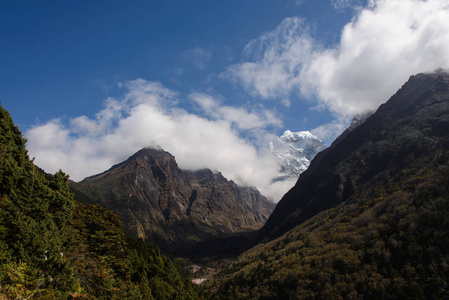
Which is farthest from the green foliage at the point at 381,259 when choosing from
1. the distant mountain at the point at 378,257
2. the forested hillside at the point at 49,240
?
the forested hillside at the point at 49,240

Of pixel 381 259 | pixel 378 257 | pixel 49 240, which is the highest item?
pixel 49 240

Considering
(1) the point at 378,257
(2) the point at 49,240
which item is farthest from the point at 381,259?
(2) the point at 49,240

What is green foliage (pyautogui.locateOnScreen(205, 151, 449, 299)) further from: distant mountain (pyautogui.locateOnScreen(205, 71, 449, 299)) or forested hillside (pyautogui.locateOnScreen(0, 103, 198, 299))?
forested hillside (pyautogui.locateOnScreen(0, 103, 198, 299))

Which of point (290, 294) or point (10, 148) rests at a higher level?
point (10, 148)

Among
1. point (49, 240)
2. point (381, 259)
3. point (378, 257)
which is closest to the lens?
point (49, 240)

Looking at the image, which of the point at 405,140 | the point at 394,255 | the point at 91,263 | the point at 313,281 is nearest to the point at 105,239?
the point at 91,263

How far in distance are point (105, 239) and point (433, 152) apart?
7218 inches

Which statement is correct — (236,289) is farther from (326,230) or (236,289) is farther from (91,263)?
(91,263)

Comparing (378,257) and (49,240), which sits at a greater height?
(49,240)

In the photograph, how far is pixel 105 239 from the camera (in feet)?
122

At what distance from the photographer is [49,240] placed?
24.0 metres

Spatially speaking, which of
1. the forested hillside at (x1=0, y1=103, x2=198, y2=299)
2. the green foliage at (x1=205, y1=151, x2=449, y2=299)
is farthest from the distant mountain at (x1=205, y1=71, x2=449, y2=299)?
the forested hillside at (x1=0, y1=103, x2=198, y2=299)

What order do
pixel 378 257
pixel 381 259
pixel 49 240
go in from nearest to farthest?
pixel 49 240
pixel 381 259
pixel 378 257

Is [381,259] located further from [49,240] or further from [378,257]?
[49,240]
